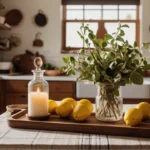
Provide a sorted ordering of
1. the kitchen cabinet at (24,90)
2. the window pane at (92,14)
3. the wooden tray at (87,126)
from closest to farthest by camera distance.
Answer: the wooden tray at (87,126) < the kitchen cabinet at (24,90) < the window pane at (92,14)

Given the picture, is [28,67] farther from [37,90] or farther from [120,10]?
[37,90]

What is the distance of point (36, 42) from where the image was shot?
399cm

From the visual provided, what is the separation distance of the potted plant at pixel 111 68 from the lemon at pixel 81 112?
2.3 inches

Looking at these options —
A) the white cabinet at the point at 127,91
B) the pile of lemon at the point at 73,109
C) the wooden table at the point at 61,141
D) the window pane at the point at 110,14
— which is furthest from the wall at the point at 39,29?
the wooden table at the point at 61,141

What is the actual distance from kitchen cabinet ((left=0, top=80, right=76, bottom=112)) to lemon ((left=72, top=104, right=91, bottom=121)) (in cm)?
213

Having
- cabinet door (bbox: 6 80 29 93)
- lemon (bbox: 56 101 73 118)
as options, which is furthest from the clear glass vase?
cabinet door (bbox: 6 80 29 93)

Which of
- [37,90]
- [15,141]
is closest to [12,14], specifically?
[37,90]

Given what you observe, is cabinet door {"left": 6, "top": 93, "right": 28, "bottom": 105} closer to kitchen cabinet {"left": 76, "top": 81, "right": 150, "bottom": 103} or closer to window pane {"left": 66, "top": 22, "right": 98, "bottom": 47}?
kitchen cabinet {"left": 76, "top": 81, "right": 150, "bottom": 103}

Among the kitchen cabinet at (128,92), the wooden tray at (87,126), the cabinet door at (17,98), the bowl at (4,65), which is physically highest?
the bowl at (4,65)

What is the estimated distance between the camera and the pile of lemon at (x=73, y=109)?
122 centimetres

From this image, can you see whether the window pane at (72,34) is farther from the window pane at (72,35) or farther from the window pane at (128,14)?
the window pane at (128,14)

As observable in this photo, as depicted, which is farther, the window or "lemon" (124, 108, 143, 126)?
the window

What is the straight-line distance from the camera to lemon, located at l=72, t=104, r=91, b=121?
3.99ft

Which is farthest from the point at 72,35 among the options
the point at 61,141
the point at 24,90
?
the point at 61,141
